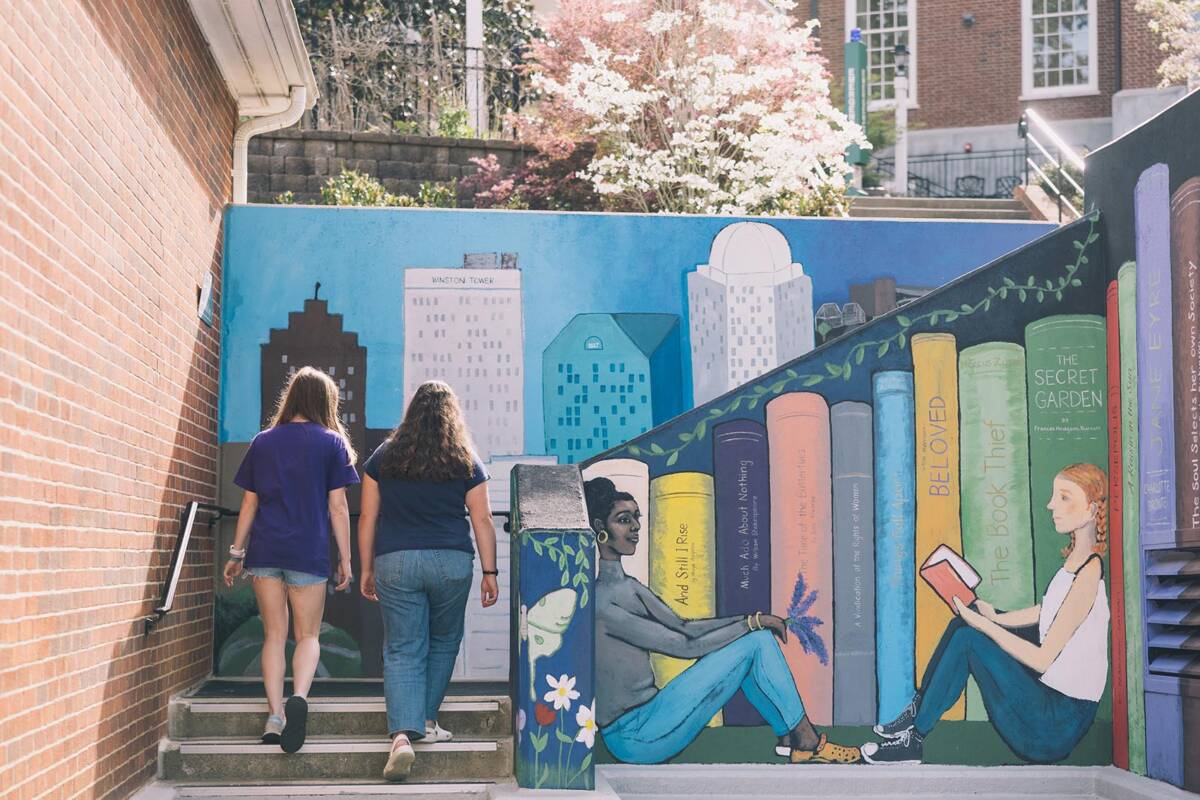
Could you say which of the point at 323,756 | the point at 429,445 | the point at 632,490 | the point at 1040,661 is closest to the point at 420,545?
the point at 429,445

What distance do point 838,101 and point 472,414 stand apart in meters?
12.7

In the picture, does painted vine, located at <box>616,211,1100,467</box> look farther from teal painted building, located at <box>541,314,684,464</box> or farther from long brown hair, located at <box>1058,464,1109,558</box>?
teal painted building, located at <box>541,314,684,464</box>

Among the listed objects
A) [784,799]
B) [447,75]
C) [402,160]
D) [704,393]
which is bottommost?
[784,799]

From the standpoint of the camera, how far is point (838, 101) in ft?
63.5

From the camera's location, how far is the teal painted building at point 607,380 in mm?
8195

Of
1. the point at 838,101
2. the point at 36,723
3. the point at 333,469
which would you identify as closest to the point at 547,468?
the point at 333,469

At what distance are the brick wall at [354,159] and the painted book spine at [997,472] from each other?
293 inches

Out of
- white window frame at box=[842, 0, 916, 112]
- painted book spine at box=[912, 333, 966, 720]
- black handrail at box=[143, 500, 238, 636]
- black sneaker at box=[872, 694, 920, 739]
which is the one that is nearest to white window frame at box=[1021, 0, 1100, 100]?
white window frame at box=[842, 0, 916, 112]

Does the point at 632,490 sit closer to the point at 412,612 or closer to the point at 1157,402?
the point at 412,612

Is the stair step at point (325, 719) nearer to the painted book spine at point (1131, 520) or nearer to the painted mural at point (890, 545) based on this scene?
the painted mural at point (890, 545)

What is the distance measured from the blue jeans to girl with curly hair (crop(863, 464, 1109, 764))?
2.33m

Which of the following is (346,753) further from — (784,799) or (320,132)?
(320,132)

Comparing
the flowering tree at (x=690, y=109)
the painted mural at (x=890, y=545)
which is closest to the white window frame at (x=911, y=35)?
the flowering tree at (x=690, y=109)

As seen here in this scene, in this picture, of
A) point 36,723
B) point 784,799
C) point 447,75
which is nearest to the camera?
point 36,723
